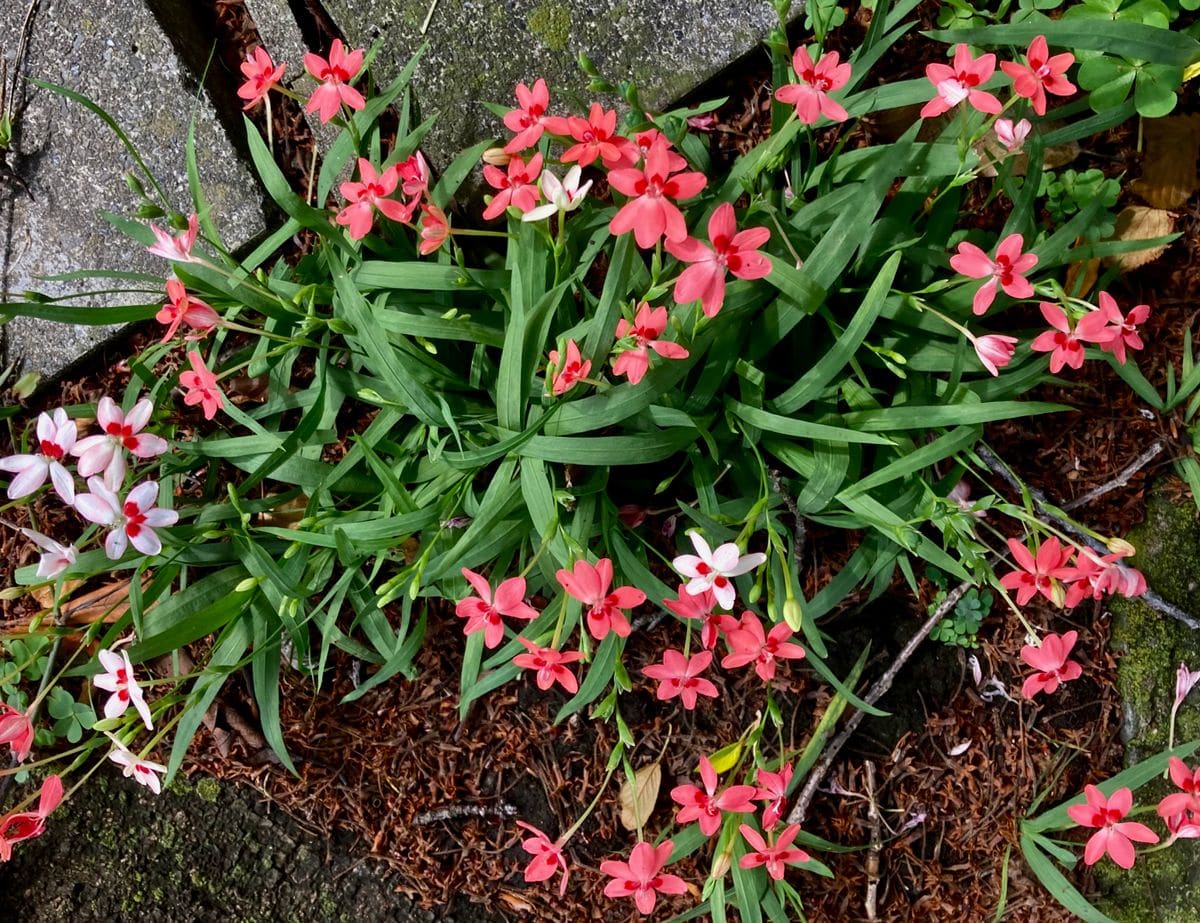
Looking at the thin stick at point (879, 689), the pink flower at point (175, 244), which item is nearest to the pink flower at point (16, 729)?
the pink flower at point (175, 244)

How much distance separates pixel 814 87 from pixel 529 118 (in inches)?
19.2

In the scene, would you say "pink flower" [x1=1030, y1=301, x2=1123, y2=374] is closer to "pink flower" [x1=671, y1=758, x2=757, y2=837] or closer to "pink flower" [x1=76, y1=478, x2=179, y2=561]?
"pink flower" [x1=671, y1=758, x2=757, y2=837]

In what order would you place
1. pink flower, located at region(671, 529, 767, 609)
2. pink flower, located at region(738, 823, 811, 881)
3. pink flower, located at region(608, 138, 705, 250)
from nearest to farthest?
pink flower, located at region(608, 138, 705, 250)
pink flower, located at region(671, 529, 767, 609)
pink flower, located at region(738, 823, 811, 881)

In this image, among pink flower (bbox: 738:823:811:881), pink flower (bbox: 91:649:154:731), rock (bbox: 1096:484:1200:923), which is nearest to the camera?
pink flower (bbox: 91:649:154:731)

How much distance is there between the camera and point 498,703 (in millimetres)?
2225

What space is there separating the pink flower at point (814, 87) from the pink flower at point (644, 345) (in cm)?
41

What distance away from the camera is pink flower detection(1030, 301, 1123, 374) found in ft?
5.03

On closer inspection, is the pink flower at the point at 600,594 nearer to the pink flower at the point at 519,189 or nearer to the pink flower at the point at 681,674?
the pink flower at the point at 681,674

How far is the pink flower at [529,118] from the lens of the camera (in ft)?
5.04

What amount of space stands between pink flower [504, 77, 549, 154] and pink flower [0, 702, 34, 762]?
1.33 m

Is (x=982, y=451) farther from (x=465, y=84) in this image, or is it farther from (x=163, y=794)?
(x=163, y=794)

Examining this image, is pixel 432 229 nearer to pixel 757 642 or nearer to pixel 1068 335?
pixel 757 642

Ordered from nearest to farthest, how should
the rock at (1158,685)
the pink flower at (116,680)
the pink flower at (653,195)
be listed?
1. the pink flower at (653,195)
2. the pink flower at (116,680)
3. the rock at (1158,685)

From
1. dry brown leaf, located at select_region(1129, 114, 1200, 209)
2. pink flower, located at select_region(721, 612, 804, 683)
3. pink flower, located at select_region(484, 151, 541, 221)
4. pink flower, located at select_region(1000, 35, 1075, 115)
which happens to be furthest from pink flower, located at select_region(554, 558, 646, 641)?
dry brown leaf, located at select_region(1129, 114, 1200, 209)
